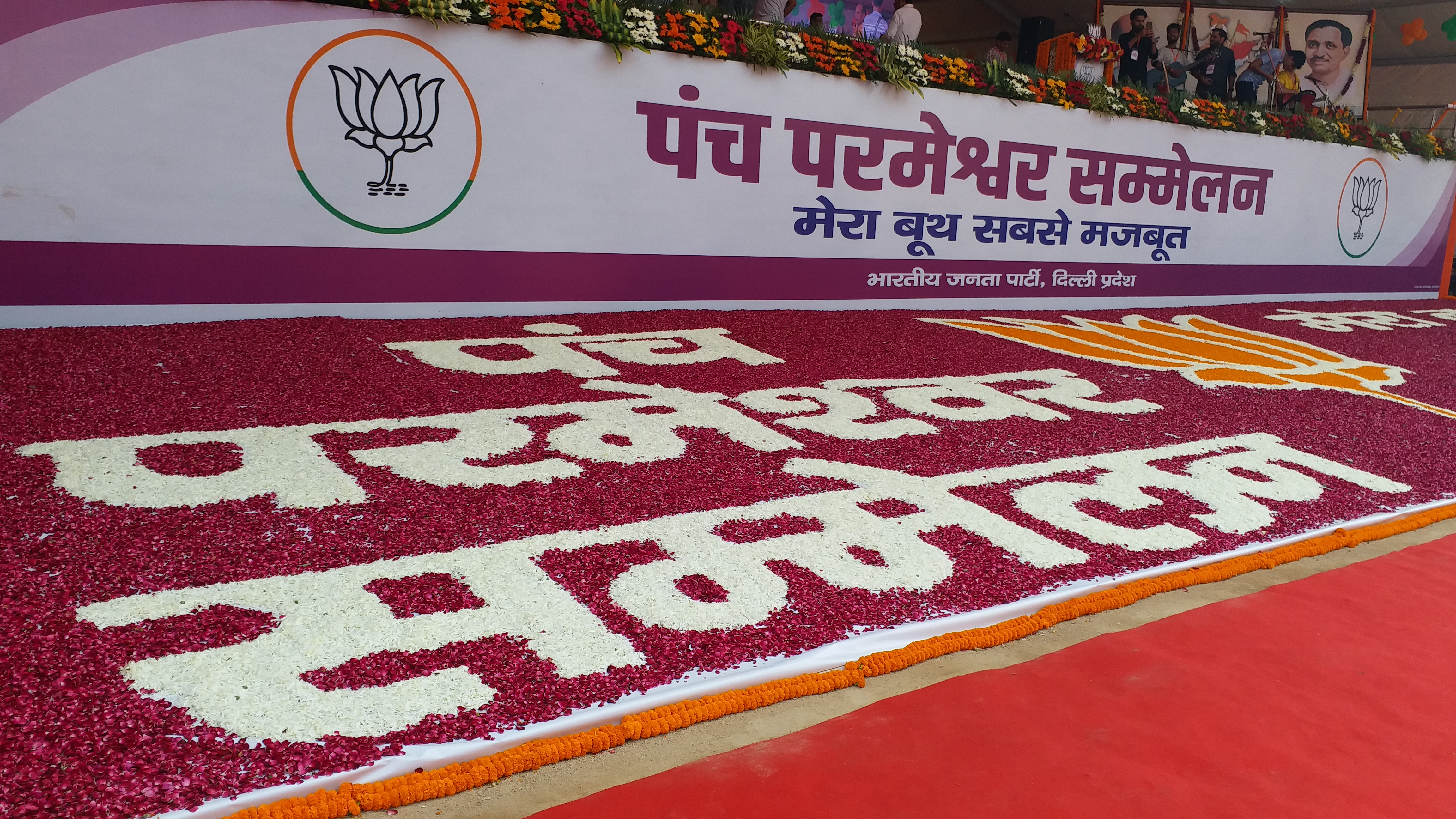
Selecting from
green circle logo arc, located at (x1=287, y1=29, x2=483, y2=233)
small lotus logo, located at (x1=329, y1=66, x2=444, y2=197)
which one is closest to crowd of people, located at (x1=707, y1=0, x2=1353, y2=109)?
green circle logo arc, located at (x1=287, y1=29, x2=483, y2=233)

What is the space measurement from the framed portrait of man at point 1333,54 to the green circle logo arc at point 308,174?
1106cm

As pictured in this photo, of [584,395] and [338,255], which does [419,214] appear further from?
[584,395]

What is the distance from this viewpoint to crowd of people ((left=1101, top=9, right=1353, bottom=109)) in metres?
9.30

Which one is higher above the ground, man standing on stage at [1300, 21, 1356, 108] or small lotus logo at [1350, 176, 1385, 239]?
man standing on stage at [1300, 21, 1356, 108]

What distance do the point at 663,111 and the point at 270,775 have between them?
4532mm

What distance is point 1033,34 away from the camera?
1303cm

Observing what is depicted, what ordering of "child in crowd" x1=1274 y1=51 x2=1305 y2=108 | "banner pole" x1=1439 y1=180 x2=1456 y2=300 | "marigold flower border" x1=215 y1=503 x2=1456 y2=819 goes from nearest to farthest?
"marigold flower border" x1=215 y1=503 x2=1456 y2=819, "banner pole" x1=1439 y1=180 x2=1456 y2=300, "child in crowd" x1=1274 y1=51 x2=1305 y2=108

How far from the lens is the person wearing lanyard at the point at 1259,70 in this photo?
9789 mm

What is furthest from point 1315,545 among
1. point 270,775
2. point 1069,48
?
point 1069,48

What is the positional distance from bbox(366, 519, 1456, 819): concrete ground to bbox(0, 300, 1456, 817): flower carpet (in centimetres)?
8

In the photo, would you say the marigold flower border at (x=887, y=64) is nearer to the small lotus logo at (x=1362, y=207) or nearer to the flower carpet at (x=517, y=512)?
the small lotus logo at (x=1362, y=207)

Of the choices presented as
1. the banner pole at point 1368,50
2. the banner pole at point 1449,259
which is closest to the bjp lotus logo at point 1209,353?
the banner pole at point 1449,259

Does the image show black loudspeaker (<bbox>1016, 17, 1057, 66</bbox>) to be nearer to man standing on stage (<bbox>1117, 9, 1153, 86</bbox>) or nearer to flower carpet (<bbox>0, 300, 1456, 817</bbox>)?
man standing on stage (<bbox>1117, 9, 1153, 86</bbox>)

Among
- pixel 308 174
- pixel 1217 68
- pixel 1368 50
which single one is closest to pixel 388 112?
pixel 308 174
